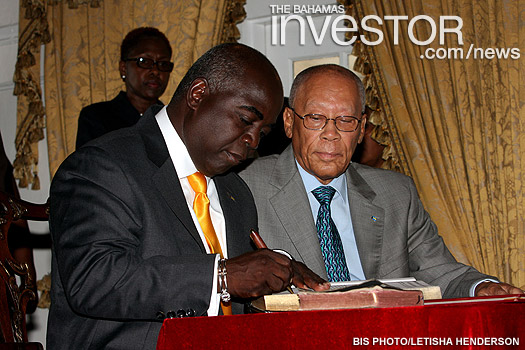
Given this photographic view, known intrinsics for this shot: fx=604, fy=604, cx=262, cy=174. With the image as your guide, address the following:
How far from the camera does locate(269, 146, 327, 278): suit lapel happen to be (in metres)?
2.21

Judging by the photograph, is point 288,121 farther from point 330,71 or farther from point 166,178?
point 166,178

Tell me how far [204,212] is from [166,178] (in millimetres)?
174

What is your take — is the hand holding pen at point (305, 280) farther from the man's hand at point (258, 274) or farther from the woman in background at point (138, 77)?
the woman in background at point (138, 77)

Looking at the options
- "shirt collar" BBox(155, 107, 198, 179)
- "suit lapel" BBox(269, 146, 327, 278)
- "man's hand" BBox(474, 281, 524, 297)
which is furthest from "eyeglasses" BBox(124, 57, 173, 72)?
"man's hand" BBox(474, 281, 524, 297)

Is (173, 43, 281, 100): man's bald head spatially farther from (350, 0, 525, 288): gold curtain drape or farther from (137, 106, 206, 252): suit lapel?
(350, 0, 525, 288): gold curtain drape

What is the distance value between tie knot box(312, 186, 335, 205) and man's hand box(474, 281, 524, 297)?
669mm

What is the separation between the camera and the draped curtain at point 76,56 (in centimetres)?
451

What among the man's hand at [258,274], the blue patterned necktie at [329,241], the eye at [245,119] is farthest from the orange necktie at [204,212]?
the blue patterned necktie at [329,241]

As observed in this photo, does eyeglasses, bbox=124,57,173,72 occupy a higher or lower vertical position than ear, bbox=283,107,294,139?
higher

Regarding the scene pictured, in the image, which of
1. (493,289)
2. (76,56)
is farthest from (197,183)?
(76,56)

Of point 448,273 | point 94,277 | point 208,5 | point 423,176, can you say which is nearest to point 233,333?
point 94,277

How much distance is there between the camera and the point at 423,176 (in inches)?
154

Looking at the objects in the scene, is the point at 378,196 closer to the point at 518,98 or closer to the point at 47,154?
the point at 518,98

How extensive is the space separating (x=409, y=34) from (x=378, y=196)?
1926 mm
